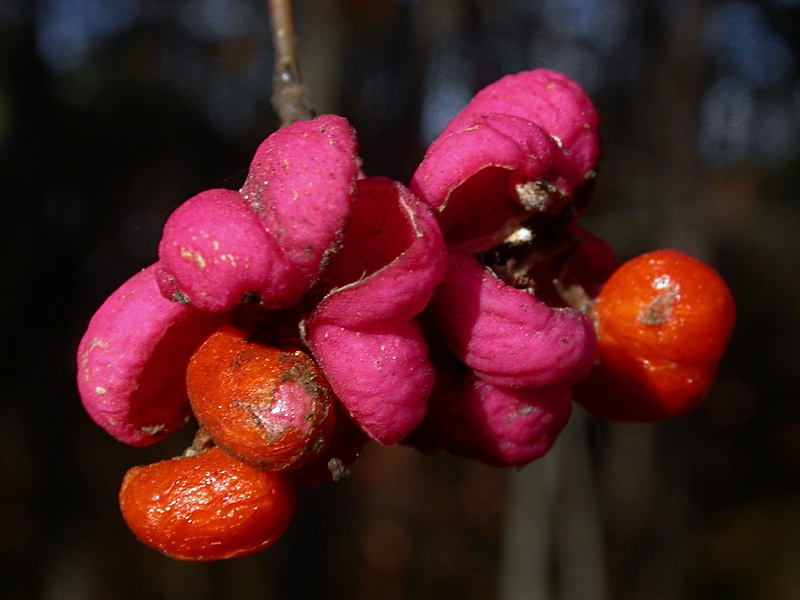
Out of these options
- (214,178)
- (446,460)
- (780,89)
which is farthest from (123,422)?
(446,460)

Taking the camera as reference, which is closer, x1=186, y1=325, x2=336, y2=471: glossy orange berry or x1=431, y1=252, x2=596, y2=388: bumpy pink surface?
x1=186, y1=325, x2=336, y2=471: glossy orange berry

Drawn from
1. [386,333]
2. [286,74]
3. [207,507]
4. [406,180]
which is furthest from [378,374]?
[406,180]

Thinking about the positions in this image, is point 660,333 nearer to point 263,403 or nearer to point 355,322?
point 355,322

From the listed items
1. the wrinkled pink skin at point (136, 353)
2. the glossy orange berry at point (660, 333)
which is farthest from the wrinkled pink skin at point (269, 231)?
the glossy orange berry at point (660, 333)

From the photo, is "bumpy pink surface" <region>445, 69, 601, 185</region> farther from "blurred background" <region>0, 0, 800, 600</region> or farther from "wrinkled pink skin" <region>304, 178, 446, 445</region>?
"blurred background" <region>0, 0, 800, 600</region>

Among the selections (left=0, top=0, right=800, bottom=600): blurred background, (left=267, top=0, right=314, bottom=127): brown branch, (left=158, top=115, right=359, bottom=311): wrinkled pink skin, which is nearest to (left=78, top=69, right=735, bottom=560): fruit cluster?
(left=158, top=115, right=359, bottom=311): wrinkled pink skin
